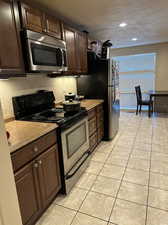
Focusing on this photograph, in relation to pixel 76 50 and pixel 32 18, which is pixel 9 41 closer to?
pixel 32 18

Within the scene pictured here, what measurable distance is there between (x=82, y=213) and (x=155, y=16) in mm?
3347

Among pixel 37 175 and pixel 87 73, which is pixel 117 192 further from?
pixel 87 73

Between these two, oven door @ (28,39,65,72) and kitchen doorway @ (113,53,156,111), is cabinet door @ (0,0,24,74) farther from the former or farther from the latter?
Result: kitchen doorway @ (113,53,156,111)

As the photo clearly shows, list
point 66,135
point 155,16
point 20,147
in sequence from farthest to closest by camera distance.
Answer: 1. point 155,16
2. point 66,135
3. point 20,147

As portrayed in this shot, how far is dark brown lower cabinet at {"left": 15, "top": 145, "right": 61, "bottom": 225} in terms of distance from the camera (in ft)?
4.24

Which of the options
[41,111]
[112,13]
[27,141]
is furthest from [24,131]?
[112,13]

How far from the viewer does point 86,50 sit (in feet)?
10.2

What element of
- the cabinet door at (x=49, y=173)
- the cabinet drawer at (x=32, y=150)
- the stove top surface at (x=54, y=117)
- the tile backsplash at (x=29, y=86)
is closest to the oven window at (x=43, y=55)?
the tile backsplash at (x=29, y=86)

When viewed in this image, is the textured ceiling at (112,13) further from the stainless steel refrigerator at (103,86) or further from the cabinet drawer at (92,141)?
the cabinet drawer at (92,141)

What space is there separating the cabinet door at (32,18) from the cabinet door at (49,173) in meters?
1.39

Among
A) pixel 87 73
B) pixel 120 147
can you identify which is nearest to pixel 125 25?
pixel 87 73

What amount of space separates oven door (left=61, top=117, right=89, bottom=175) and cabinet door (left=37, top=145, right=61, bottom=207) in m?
0.14

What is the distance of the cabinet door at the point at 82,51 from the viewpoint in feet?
9.24

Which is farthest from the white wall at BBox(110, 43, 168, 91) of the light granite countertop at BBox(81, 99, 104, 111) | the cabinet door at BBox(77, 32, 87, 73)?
the light granite countertop at BBox(81, 99, 104, 111)
